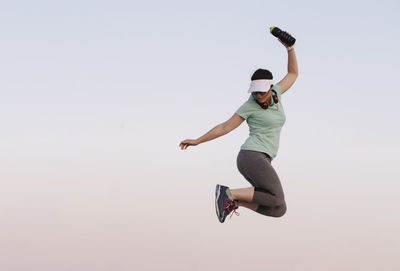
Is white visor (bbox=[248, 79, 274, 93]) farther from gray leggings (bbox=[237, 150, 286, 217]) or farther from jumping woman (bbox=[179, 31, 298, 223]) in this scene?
gray leggings (bbox=[237, 150, 286, 217])

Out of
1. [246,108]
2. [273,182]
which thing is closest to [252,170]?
[273,182]

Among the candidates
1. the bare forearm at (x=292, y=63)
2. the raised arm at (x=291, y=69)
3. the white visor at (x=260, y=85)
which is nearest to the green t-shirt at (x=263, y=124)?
the white visor at (x=260, y=85)

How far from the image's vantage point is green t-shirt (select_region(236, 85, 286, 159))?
854 cm

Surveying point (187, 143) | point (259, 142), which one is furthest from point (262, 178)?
point (187, 143)

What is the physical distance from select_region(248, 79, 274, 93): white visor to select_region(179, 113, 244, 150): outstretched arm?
18.9 inches

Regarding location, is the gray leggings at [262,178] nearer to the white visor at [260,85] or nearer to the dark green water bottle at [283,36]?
the white visor at [260,85]

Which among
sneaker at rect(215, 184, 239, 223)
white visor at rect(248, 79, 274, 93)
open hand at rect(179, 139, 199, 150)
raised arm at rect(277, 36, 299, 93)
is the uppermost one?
raised arm at rect(277, 36, 299, 93)

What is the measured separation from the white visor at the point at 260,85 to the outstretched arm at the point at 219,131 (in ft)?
1.57

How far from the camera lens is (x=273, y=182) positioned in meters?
8.66

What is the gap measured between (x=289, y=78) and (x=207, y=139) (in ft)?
5.74

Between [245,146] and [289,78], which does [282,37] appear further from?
[245,146]

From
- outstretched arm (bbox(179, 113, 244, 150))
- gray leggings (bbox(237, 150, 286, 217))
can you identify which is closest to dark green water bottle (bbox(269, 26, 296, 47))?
outstretched arm (bbox(179, 113, 244, 150))

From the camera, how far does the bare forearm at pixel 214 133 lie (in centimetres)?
861

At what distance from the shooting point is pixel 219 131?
8609 millimetres
